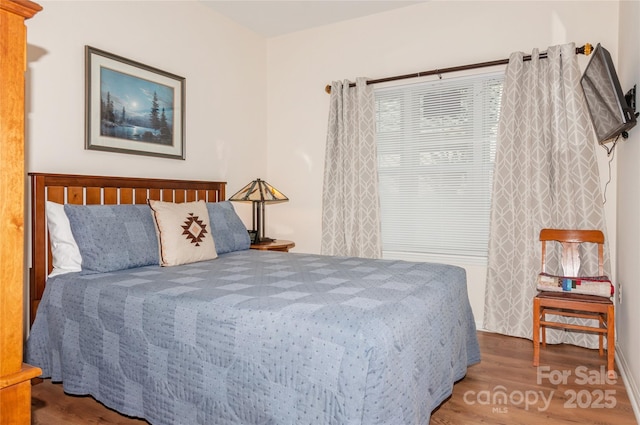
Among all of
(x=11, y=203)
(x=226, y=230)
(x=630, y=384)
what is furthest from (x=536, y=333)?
(x=11, y=203)

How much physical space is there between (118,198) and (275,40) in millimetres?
2493

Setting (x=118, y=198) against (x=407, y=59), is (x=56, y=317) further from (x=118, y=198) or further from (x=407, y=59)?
(x=407, y=59)

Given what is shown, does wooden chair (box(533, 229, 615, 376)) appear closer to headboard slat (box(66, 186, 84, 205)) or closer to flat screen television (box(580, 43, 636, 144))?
flat screen television (box(580, 43, 636, 144))

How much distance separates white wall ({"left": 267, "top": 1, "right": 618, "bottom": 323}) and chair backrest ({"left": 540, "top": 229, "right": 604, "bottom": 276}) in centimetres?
28

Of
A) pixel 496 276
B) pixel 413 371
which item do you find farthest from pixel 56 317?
pixel 496 276

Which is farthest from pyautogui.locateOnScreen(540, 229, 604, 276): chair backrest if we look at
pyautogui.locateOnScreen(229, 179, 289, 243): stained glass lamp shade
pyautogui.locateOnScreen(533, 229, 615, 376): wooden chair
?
pyautogui.locateOnScreen(229, 179, 289, 243): stained glass lamp shade

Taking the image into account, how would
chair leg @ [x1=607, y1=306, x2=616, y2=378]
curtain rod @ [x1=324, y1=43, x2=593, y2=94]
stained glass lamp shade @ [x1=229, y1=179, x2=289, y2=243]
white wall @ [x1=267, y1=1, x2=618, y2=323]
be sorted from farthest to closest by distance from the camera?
stained glass lamp shade @ [x1=229, y1=179, x2=289, y2=243], white wall @ [x1=267, y1=1, x2=618, y2=323], curtain rod @ [x1=324, y1=43, x2=593, y2=94], chair leg @ [x1=607, y1=306, x2=616, y2=378]

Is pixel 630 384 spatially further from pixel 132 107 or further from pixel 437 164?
pixel 132 107

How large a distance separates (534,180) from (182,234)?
253 centimetres

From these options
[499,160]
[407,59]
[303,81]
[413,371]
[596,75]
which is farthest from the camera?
[303,81]

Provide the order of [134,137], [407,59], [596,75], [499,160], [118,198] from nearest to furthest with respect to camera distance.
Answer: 1. [596,75]
2. [118,198]
3. [134,137]
4. [499,160]
5. [407,59]

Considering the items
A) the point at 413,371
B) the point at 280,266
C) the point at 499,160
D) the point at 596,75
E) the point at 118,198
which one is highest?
the point at 596,75

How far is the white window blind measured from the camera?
346cm

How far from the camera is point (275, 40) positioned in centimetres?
445
